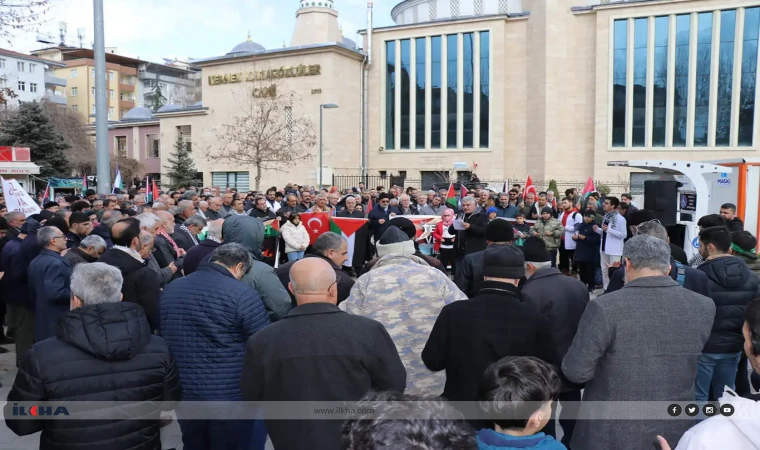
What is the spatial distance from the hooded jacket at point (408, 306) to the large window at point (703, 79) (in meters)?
36.5

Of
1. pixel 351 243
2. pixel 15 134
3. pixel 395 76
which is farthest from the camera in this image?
pixel 395 76

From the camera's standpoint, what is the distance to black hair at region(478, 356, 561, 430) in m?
2.23

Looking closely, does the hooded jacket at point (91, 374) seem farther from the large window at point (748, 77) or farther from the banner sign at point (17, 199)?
the large window at point (748, 77)

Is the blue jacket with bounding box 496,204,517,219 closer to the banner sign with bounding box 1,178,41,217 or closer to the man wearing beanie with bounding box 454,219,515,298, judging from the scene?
the man wearing beanie with bounding box 454,219,515,298

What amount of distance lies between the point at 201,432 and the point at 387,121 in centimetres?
3820

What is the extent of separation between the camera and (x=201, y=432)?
13.3 feet

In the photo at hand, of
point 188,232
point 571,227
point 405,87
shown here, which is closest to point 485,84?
point 405,87

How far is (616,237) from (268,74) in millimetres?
32783

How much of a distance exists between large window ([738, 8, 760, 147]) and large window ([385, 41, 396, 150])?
2082 centimetres

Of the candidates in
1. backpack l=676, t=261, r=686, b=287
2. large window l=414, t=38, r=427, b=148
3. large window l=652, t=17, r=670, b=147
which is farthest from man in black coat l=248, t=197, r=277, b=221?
large window l=652, t=17, r=670, b=147

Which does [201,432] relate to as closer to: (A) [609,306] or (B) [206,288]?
(B) [206,288]

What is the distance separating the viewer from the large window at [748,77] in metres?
33.3

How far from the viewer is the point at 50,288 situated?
221 inches

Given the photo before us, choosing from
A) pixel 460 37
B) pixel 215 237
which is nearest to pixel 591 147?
pixel 460 37
